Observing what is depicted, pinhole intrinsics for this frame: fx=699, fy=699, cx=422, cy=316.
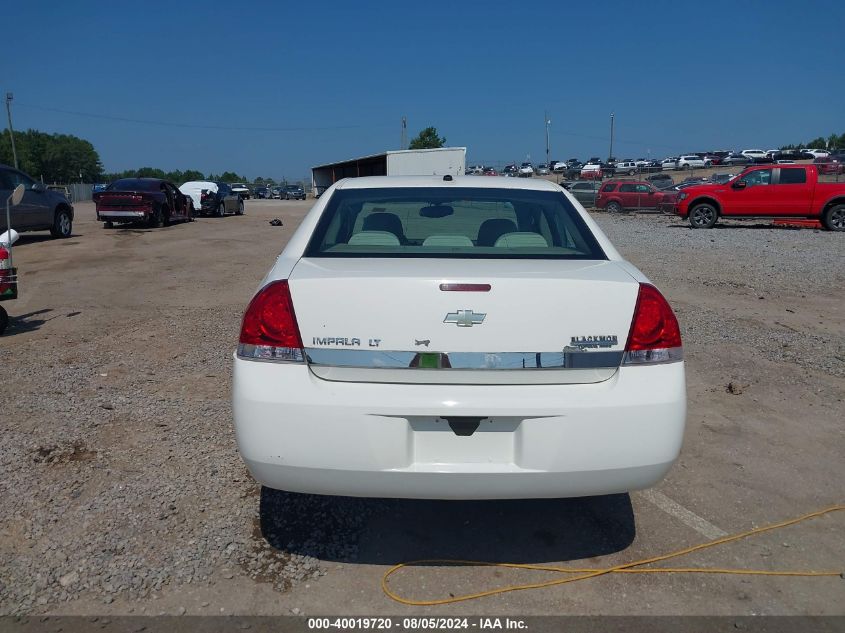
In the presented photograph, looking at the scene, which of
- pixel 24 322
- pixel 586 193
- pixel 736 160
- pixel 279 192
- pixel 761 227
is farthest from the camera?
pixel 736 160

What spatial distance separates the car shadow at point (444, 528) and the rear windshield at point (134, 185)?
2051 cm

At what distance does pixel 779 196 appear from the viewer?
809 inches

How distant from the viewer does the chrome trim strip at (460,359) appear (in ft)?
8.65

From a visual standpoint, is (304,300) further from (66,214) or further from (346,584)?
(66,214)

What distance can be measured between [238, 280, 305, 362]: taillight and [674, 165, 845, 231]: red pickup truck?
20.9 metres

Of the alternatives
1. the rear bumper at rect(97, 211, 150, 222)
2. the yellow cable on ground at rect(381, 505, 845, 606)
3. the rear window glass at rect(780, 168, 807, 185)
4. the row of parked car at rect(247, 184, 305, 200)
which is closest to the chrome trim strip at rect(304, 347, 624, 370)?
the yellow cable on ground at rect(381, 505, 845, 606)

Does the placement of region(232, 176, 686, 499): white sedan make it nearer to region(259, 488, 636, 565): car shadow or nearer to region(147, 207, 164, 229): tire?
region(259, 488, 636, 565): car shadow

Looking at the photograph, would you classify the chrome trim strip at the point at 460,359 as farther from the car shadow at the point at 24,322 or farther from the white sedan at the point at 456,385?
the car shadow at the point at 24,322

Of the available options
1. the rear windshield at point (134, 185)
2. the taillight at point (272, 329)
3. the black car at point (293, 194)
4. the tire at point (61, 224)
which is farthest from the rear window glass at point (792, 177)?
the black car at point (293, 194)

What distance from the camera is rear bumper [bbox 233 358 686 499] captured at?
8.61 feet

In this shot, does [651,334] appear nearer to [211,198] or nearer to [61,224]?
[61,224]

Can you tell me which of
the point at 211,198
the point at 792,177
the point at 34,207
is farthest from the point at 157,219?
the point at 792,177

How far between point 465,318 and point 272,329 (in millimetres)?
756

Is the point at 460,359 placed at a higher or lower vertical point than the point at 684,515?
higher
